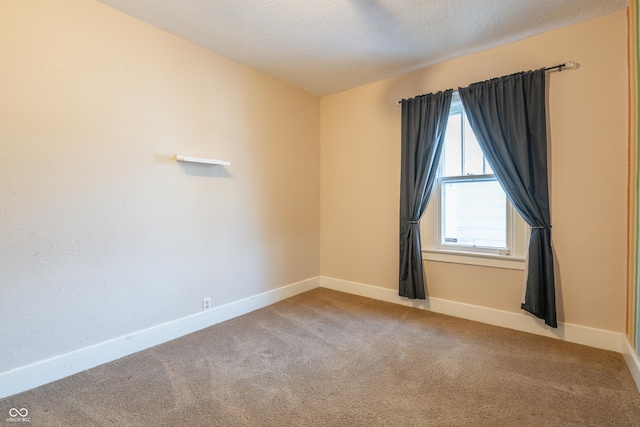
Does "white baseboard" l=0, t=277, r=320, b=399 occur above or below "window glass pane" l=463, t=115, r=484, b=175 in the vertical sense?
below

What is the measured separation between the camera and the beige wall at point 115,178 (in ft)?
5.83

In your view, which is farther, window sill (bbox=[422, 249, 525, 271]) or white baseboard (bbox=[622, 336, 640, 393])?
window sill (bbox=[422, 249, 525, 271])

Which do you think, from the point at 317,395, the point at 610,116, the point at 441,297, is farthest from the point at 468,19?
the point at 317,395

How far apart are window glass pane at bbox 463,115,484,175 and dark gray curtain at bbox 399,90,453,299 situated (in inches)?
9.2

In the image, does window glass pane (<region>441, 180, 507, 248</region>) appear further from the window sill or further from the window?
the window sill

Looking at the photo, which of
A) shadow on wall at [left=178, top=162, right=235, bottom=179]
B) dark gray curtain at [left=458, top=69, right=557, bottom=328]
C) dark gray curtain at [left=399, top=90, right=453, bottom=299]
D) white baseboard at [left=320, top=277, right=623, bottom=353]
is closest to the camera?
white baseboard at [left=320, top=277, right=623, bottom=353]

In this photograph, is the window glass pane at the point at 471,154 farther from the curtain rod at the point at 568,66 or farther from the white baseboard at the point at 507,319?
the white baseboard at the point at 507,319

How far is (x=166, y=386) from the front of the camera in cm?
180

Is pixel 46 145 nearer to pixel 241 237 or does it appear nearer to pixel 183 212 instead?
pixel 183 212

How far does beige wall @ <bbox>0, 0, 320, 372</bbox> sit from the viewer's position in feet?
5.83

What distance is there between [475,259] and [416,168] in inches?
42.0

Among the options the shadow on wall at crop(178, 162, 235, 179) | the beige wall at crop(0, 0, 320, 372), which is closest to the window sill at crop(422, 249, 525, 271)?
the beige wall at crop(0, 0, 320, 372)

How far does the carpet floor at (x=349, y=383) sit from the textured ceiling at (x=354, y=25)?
256 cm

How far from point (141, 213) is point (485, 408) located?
2651 millimetres
